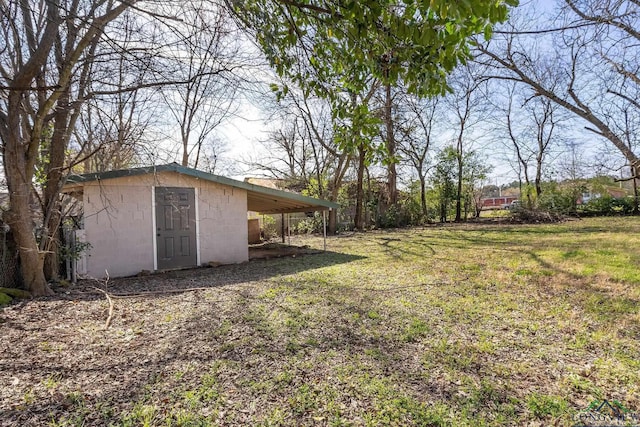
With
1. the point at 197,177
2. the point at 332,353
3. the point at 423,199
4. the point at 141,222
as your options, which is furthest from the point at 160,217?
the point at 423,199

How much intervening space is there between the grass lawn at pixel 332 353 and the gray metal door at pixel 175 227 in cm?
180

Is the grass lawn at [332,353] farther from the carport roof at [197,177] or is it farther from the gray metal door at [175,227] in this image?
the carport roof at [197,177]

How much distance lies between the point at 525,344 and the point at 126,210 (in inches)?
287

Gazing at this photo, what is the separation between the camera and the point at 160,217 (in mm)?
7250

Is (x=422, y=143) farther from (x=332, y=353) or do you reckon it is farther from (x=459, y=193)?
(x=332, y=353)

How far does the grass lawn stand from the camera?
2.11 m

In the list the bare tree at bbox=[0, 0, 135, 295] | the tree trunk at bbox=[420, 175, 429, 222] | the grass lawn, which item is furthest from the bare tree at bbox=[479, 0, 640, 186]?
the tree trunk at bbox=[420, 175, 429, 222]

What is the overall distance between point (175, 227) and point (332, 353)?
19.1ft

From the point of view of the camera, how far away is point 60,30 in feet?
13.3

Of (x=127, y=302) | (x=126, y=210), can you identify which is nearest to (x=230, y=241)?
(x=126, y=210)

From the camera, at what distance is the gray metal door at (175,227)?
7270mm

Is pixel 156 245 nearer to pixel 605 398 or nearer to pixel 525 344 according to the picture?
pixel 525 344

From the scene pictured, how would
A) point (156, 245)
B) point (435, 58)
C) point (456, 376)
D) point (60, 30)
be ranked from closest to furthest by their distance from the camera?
point (435, 58)
point (456, 376)
point (60, 30)
point (156, 245)

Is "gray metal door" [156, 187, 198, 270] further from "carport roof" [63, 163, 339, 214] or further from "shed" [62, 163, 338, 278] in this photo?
"carport roof" [63, 163, 339, 214]
